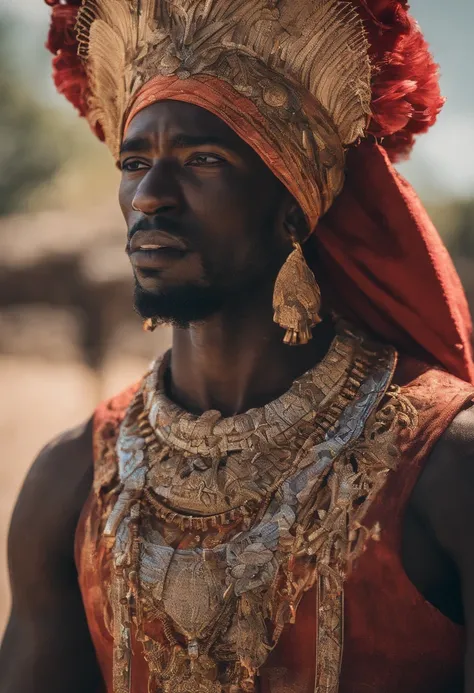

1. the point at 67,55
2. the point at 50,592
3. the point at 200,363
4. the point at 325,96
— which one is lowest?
the point at 50,592

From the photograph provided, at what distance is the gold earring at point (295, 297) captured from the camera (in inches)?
117

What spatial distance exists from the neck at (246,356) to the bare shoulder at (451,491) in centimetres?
51

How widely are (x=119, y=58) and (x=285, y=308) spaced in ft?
2.99

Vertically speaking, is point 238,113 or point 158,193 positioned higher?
point 238,113

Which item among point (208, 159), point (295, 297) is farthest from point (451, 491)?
point (208, 159)

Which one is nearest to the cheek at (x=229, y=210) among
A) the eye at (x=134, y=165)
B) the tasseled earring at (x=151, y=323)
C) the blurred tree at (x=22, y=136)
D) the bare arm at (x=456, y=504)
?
the eye at (x=134, y=165)

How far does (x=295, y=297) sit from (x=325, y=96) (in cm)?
57

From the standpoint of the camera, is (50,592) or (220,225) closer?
(220,225)

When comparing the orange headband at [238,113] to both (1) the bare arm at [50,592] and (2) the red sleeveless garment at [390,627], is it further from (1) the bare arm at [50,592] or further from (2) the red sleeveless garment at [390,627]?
(1) the bare arm at [50,592]

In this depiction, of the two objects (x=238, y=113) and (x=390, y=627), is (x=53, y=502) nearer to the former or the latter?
(x=390, y=627)

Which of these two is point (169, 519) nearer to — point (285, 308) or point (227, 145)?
point (285, 308)

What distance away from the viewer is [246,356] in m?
3.15

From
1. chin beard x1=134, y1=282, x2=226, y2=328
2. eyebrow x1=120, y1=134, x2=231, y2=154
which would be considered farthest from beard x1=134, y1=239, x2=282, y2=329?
eyebrow x1=120, y1=134, x2=231, y2=154

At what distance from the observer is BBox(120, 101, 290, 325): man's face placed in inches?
114
